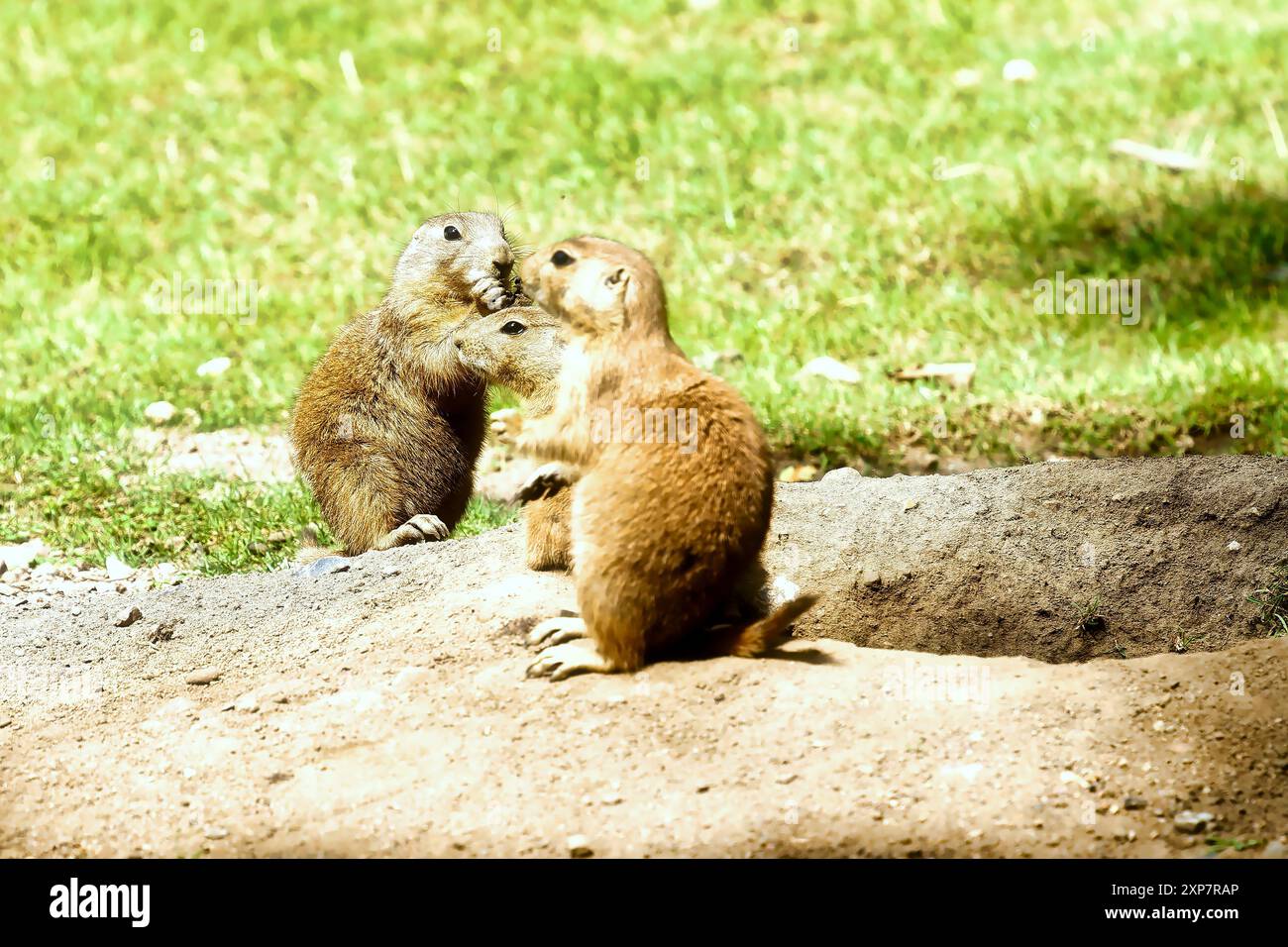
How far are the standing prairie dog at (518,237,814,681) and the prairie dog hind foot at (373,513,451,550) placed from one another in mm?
1344

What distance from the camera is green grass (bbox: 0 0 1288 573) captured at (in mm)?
6328

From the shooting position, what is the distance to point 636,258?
3760 mm

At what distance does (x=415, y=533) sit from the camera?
5.03 meters

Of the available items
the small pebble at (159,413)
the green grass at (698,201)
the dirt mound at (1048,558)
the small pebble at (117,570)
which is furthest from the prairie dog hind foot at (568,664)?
the small pebble at (159,413)

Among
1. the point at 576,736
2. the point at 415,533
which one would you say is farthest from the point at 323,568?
the point at 576,736

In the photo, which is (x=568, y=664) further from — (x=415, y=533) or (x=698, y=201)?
(x=698, y=201)

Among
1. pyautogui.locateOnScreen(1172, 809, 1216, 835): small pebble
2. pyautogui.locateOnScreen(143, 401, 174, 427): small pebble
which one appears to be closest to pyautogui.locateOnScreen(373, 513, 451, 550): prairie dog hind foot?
pyautogui.locateOnScreen(143, 401, 174, 427): small pebble

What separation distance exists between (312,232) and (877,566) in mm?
4586

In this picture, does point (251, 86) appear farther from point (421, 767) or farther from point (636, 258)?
point (421, 767)

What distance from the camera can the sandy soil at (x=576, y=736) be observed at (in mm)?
2979

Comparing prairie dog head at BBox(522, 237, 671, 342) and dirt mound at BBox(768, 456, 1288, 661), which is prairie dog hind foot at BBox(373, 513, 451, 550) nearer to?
dirt mound at BBox(768, 456, 1288, 661)

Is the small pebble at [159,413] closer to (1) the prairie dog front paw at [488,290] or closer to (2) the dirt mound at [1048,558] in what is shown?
(1) the prairie dog front paw at [488,290]

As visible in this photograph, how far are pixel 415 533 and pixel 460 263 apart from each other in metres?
0.88
